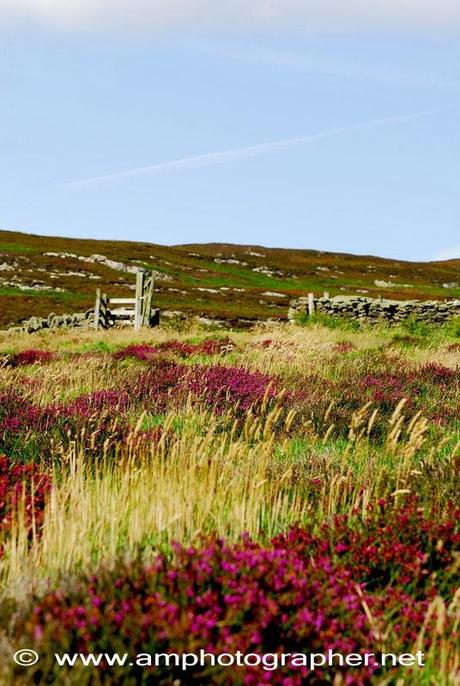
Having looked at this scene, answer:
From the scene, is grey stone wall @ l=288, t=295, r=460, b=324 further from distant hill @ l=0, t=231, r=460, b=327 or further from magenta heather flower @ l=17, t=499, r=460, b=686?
magenta heather flower @ l=17, t=499, r=460, b=686

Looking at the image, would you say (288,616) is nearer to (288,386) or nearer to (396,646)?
(396,646)

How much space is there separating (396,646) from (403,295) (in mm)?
52737

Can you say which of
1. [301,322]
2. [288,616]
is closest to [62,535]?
[288,616]

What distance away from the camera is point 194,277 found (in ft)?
202

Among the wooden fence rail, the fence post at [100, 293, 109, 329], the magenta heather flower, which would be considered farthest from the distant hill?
the magenta heather flower

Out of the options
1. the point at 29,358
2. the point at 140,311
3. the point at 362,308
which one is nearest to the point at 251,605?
the point at 29,358

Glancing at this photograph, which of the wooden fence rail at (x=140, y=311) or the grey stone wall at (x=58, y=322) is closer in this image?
the wooden fence rail at (x=140, y=311)

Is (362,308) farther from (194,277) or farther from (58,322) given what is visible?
(194,277)

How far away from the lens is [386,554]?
321 centimetres

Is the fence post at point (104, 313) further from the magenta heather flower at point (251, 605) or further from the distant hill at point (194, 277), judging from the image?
the magenta heather flower at point (251, 605)

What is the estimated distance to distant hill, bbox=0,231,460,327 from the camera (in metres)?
44.0

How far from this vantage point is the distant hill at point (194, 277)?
44000 millimetres

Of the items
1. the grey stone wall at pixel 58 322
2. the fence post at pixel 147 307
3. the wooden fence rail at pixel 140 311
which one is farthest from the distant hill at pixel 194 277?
the fence post at pixel 147 307

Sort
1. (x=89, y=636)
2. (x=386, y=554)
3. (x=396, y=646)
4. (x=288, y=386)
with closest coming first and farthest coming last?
(x=89, y=636)
(x=396, y=646)
(x=386, y=554)
(x=288, y=386)
